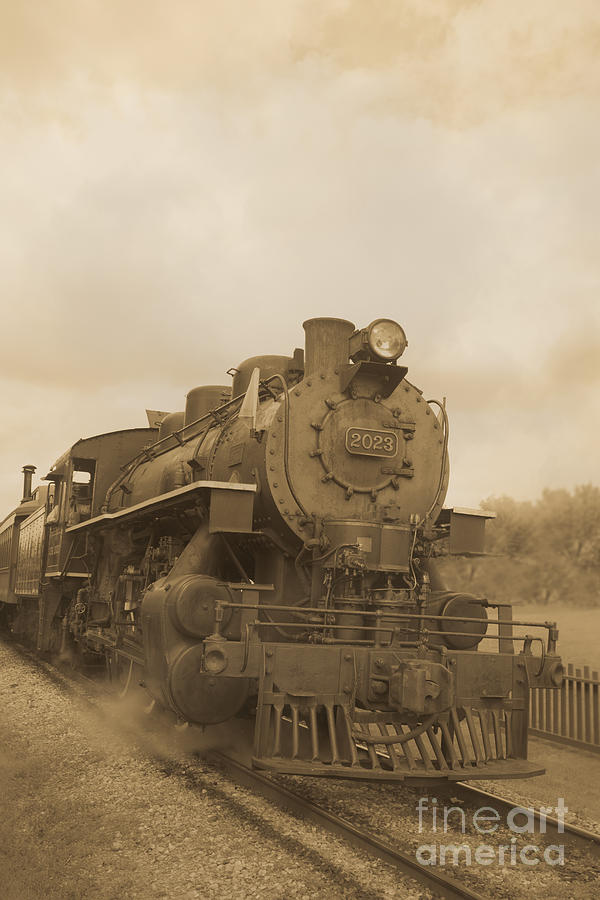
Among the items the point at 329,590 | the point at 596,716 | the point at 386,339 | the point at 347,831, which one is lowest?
the point at 347,831

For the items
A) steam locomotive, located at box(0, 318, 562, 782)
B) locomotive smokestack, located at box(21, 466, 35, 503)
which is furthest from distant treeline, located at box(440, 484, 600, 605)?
steam locomotive, located at box(0, 318, 562, 782)

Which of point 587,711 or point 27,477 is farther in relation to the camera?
point 27,477

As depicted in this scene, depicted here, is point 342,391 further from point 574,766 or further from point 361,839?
point 574,766

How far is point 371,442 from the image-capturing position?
6414mm

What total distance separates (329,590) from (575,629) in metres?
19.0

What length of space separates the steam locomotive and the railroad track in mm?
307

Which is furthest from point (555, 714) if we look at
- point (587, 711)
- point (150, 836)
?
point (150, 836)

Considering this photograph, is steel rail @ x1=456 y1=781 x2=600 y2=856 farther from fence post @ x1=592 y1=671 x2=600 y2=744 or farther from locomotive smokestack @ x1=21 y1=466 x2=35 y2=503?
locomotive smokestack @ x1=21 y1=466 x2=35 y2=503

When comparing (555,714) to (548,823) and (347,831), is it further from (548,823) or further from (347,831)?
(347,831)

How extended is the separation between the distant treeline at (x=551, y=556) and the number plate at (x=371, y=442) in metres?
21.1

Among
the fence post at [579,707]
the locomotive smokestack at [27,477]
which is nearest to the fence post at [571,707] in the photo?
the fence post at [579,707]

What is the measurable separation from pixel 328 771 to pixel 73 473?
282 inches

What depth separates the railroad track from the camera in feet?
12.9

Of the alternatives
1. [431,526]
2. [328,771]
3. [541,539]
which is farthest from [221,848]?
[541,539]
